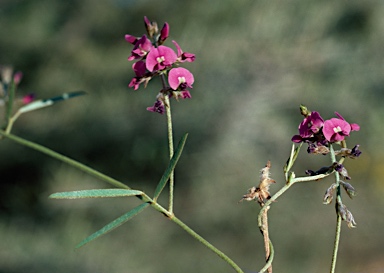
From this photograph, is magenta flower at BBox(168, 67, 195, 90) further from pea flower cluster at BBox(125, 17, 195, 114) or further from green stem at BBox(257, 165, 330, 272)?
green stem at BBox(257, 165, 330, 272)

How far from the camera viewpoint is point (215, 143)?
341cm

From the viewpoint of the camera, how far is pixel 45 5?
4.73 m

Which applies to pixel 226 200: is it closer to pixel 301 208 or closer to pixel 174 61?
pixel 301 208

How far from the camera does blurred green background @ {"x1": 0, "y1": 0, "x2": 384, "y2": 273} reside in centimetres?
306

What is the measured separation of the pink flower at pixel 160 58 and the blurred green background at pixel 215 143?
7.42ft

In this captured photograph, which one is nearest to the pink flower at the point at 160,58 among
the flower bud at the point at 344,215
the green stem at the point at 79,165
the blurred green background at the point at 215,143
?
the green stem at the point at 79,165

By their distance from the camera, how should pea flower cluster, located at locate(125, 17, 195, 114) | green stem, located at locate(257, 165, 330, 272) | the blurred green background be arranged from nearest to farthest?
1. green stem, located at locate(257, 165, 330, 272)
2. pea flower cluster, located at locate(125, 17, 195, 114)
3. the blurred green background

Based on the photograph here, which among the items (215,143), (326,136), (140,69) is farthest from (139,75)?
(215,143)

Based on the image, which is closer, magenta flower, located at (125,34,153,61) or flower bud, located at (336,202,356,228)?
flower bud, located at (336,202,356,228)

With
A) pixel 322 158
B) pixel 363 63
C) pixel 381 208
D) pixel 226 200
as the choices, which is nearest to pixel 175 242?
pixel 226 200

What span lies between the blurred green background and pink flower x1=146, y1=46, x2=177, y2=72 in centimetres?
226

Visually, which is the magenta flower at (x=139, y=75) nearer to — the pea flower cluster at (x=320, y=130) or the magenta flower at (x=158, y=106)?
the magenta flower at (x=158, y=106)

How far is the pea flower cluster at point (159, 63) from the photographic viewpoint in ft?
2.24

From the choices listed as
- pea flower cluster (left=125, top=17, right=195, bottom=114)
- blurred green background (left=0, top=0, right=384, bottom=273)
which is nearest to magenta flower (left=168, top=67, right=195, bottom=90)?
pea flower cluster (left=125, top=17, right=195, bottom=114)
